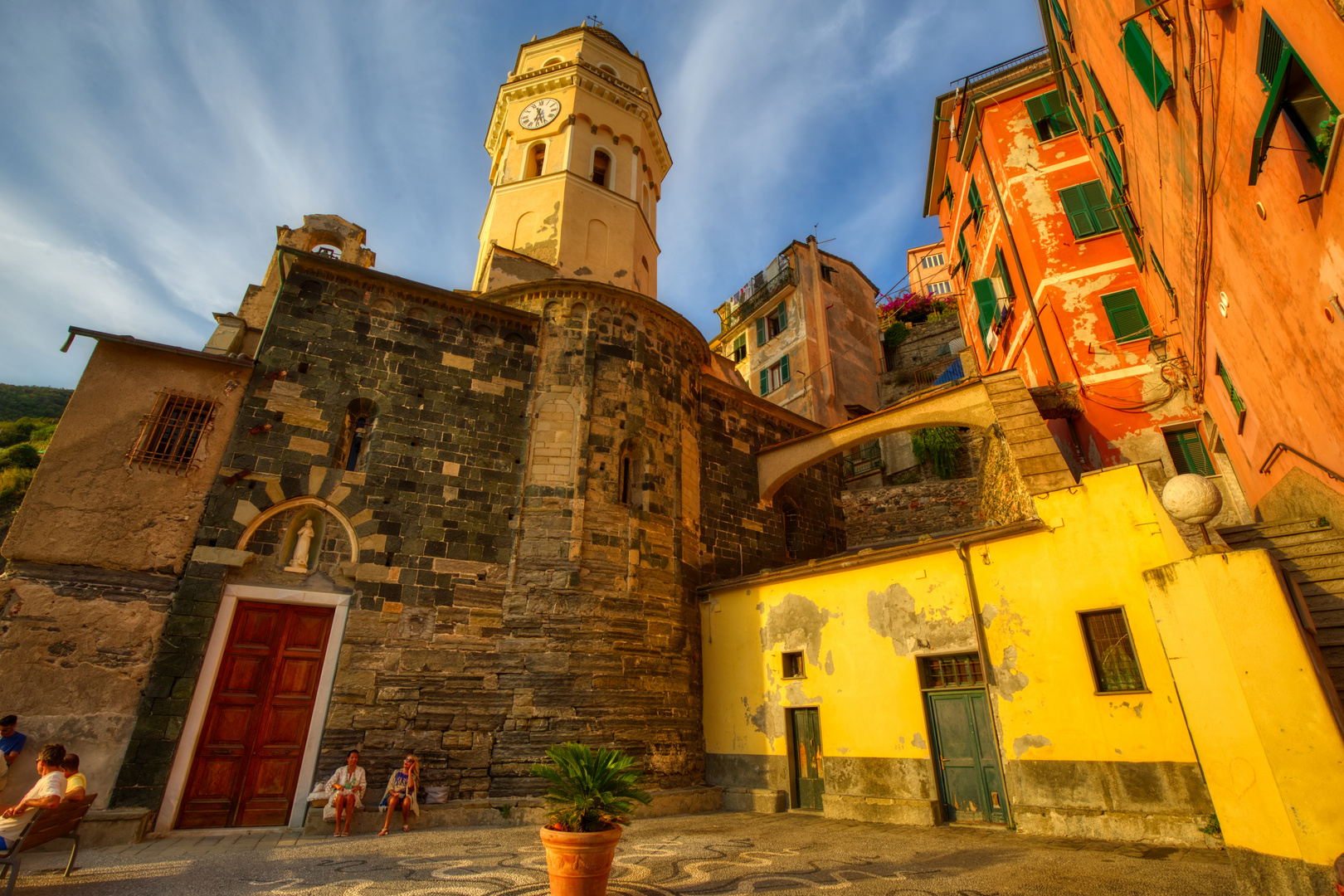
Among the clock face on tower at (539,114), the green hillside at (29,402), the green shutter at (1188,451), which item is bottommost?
the green shutter at (1188,451)

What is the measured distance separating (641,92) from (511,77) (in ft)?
12.4

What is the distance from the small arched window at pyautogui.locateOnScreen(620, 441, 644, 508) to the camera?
11461mm

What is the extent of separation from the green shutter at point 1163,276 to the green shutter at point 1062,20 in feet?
13.8

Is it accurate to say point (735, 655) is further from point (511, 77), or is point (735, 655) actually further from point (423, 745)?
point (511, 77)

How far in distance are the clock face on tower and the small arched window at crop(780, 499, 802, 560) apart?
11930 mm

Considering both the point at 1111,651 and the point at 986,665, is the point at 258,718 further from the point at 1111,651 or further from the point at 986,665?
the point at 1111,651

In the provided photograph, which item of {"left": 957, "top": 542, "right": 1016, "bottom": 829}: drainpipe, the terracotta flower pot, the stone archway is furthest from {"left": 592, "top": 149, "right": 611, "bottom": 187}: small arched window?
the terracotta flower pot

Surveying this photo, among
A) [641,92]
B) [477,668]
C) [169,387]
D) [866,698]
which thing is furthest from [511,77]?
[866,698]

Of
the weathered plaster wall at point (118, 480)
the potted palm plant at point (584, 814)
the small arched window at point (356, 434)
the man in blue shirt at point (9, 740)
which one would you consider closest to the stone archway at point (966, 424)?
the potted palm plant at point (584, 814)

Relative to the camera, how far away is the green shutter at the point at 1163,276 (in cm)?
1031

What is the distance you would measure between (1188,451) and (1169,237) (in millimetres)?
4452

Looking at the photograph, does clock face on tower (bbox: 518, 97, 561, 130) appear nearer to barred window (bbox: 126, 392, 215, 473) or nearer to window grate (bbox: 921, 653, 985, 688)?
barred window (bbox: 126, 392, 215, 473)

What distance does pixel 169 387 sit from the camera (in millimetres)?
9523

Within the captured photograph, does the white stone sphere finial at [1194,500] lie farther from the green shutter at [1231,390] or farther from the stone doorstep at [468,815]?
the stone doorstep at [468,815]
